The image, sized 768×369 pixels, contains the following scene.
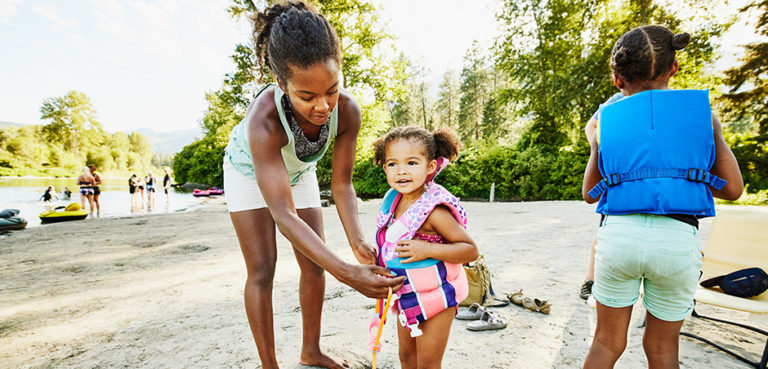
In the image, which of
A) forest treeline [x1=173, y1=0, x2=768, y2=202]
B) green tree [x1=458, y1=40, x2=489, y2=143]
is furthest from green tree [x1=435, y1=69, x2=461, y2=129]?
forest treeline [x1=173, y1=0, x2=768, y2=202]

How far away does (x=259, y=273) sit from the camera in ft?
6.88

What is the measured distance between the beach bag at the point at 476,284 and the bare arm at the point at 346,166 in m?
1.76

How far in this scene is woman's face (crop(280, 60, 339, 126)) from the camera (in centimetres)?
156

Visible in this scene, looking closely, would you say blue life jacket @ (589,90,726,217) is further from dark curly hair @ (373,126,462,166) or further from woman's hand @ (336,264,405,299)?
woman's hand @ (336,264,405,299)

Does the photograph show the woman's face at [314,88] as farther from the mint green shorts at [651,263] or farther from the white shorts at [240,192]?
the mint green shorts at [651,263]

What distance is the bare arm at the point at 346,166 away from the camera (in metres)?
2.13

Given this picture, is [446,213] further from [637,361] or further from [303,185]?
[637,361]

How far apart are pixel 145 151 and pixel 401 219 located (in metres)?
108

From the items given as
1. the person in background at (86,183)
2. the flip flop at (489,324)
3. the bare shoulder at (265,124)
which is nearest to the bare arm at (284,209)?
the bare shoulder at (265,124)

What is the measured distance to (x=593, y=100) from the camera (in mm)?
18172

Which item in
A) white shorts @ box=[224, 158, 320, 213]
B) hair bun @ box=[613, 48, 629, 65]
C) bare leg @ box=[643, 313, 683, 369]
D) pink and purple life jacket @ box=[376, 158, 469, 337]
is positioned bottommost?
bare leg @ box=[643, 313, 683, 369]

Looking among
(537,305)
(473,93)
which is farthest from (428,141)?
(473,93)

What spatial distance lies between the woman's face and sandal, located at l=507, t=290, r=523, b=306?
2860 millimetres

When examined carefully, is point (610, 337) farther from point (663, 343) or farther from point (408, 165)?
point (408, 165)
